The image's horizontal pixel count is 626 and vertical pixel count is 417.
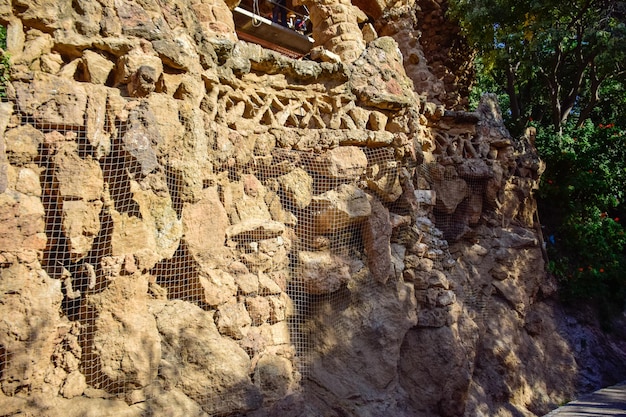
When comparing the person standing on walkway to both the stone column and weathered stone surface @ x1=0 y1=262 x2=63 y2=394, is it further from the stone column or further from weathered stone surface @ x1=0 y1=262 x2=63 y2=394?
weathered stone surface @ x1=0 y1=262 x2=63 y2=394

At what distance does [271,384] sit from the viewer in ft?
13.6

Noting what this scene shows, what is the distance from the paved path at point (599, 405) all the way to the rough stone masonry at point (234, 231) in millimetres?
429

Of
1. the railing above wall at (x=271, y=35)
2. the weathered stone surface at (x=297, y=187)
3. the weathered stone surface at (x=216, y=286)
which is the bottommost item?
the weathered stone surface at (x=216, y=286)

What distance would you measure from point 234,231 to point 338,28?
12.8 feet

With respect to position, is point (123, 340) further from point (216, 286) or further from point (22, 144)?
point (22, 144)

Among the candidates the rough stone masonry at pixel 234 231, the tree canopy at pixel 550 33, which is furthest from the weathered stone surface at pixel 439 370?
the tree canopy at pixel 550 33

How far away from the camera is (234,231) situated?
172 inches

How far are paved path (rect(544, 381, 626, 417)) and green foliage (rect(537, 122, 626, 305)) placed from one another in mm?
1617

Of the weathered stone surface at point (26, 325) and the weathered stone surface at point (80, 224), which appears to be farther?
the weathered stone surface at point (80, 224)

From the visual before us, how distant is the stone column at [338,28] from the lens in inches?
269

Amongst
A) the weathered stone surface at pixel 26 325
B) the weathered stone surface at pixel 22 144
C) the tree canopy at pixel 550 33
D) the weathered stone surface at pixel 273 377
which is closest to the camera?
the weathered stone surface at pixel 26 325

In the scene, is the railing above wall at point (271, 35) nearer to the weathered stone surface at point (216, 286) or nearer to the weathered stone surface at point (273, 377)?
the weathered stone surface at point (216, 286)

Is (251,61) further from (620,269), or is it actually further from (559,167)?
(620,269)

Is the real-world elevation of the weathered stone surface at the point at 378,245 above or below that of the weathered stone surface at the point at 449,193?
below
